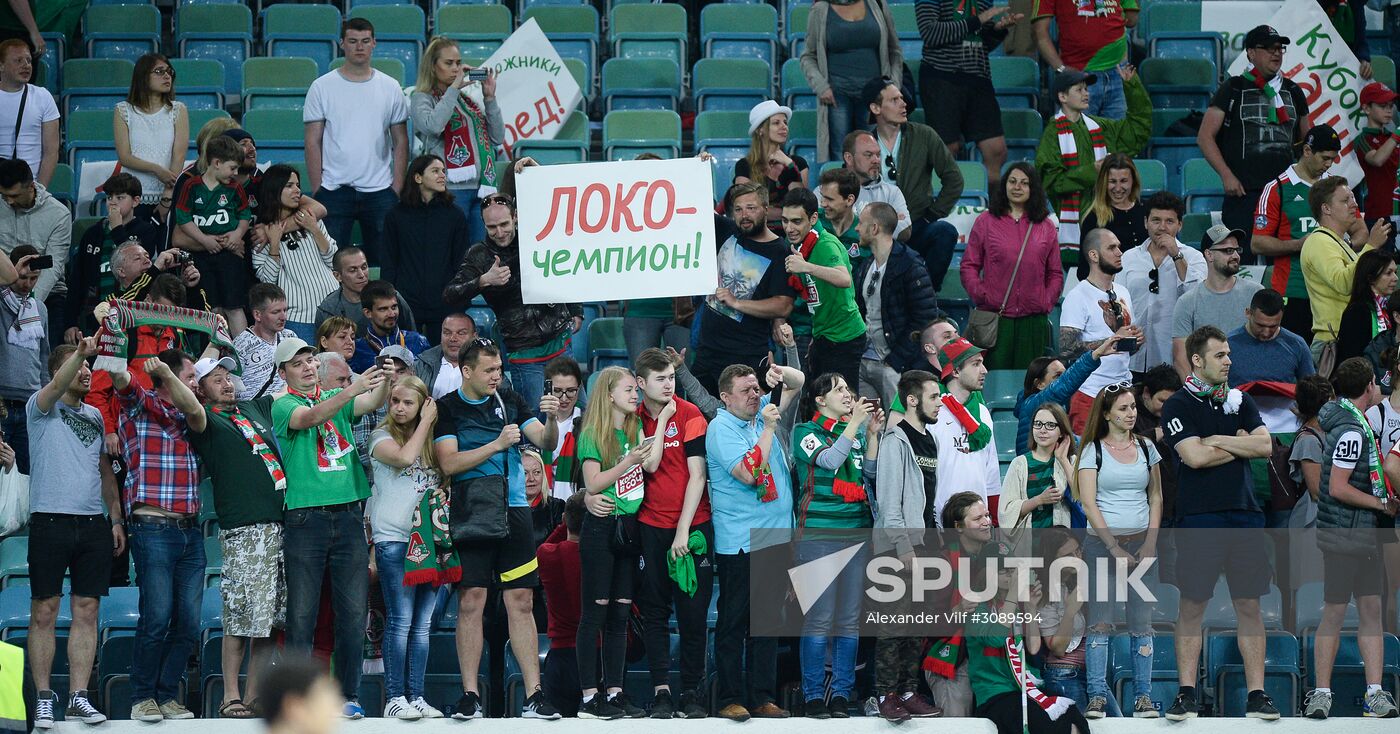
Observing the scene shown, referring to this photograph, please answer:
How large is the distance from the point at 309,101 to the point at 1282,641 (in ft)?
20.5

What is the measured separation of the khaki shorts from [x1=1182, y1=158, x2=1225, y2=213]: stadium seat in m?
6.52

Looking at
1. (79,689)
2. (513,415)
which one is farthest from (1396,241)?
(79,689)

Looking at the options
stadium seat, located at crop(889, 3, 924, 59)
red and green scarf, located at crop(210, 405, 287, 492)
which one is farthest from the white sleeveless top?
stadium seat, located at crop(889, 3, 924, 59)

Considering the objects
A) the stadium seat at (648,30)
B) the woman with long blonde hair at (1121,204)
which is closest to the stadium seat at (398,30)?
the stadium seat at (648,30)

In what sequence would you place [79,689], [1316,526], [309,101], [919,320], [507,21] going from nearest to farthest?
1. [79,689]
2. [1316,526]
3. [919,320]
4. [309,101]
5. [507,21]

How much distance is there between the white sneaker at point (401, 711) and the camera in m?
7.90

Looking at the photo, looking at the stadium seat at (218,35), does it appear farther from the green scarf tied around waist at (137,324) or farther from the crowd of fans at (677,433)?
the green scarf tied around waist at (137,324)

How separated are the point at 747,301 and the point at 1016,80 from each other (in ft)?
14.1

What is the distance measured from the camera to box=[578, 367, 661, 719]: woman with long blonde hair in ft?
26.2

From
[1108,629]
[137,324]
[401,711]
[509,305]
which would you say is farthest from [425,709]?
[1108,629]

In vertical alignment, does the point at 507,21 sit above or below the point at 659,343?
above

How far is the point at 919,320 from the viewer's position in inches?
372

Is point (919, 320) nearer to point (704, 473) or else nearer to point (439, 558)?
point (704, 473)

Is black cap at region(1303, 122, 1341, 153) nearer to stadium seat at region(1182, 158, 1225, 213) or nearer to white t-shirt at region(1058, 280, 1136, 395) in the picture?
stadium seat at region(1182, 158, 1225, 213)
